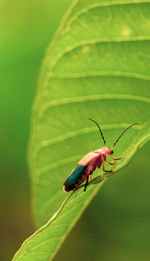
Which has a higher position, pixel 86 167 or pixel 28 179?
pixel 28 179

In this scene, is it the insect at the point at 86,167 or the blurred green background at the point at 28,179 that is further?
the blurred green background at the point at 28,179

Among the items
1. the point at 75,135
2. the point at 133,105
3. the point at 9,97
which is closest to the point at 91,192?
the point at 133,105

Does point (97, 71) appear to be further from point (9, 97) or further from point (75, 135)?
point (9, 97)

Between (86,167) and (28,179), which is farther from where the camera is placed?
(28,179)

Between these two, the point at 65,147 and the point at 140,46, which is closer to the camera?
the point at 140,46

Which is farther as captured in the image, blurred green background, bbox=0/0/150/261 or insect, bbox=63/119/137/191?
blurred green background, bbox=0/0/150/261

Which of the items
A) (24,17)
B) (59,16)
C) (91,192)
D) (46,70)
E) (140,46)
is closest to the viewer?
(91,192)

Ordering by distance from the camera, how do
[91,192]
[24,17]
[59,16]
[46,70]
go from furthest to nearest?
[24,17] → [59,16] → [46,70] → [91,192]

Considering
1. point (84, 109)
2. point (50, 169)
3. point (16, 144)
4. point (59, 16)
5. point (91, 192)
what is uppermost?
point (59, 16)
